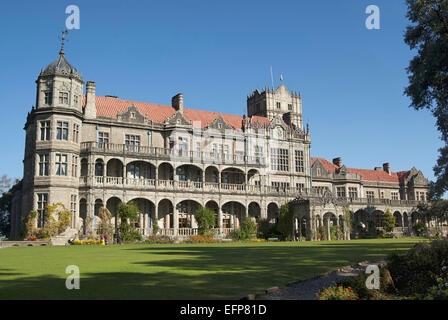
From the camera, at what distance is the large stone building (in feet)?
130

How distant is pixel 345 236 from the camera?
49.4 meters

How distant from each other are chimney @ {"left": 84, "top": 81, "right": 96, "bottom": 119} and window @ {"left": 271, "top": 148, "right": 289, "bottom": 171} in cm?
2298

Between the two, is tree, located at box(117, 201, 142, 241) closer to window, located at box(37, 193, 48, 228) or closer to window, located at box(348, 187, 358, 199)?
window, located at box(37, 193, 48, 228)

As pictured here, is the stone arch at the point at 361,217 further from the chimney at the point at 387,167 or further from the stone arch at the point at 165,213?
the stone arch at the point at 165,213

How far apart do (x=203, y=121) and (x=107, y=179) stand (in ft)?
50.3

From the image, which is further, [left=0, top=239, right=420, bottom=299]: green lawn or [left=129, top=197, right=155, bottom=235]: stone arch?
[left=129, top=197, right=155, bottom=235]: stone arch

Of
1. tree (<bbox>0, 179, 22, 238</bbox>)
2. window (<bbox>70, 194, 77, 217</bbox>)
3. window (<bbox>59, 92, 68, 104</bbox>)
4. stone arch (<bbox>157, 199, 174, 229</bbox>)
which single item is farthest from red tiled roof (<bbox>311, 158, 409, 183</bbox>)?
tree (<bbox>0, 179, 22, 238</bbox>)

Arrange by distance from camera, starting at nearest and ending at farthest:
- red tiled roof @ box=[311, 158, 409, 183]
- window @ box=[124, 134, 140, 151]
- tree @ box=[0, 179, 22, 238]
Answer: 1. window @ box=[124, 134, 140, 151]
2. tree @ box=[0, 179, 22, 238]
3. red tiled roof @ box=[311, 158, 409, 183]

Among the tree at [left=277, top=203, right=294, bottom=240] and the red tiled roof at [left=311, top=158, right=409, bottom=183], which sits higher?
the red tiled roof at [left=311, top=158, right=409, bottom=183]

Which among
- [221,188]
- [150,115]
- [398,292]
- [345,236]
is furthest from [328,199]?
[398,292]

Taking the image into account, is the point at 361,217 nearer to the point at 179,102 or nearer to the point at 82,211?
the point at 179,102

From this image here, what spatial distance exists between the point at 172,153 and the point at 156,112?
22.6 ft

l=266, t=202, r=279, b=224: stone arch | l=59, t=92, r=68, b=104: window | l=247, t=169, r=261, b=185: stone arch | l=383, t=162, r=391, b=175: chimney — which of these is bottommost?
l=266, t=202, r=279, b=224: stone arch
